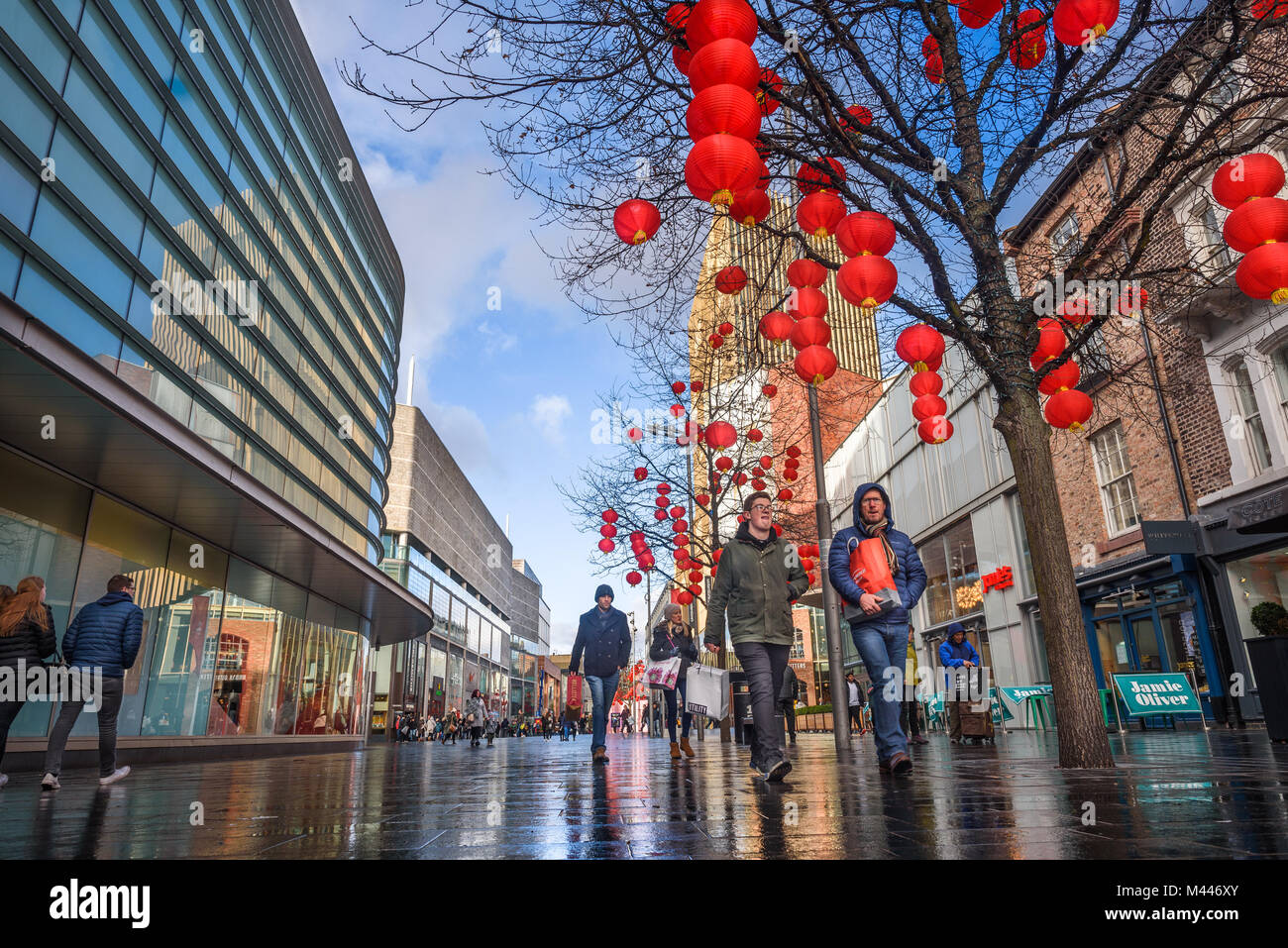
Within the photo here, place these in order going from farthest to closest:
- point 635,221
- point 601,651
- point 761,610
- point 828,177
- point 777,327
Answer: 1. point 601,651
2. point 777,327
3. point 828,177
4. point 635,221
5. point 761,610

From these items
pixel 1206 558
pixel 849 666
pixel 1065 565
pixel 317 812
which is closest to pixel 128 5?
pixel 317 812

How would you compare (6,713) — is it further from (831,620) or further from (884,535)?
(831,620)

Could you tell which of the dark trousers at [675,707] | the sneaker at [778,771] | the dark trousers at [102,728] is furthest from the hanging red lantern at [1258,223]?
the dark trousers at [102,728]

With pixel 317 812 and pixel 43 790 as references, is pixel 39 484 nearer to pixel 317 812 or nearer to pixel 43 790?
pixel 43 790

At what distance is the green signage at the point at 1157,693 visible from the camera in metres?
12.2

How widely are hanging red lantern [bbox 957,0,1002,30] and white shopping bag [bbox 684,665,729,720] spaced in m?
5.81

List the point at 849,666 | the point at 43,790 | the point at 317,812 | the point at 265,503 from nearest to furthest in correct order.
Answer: the point at 317,812, the point at 43,790, the point at 265,503, the point at 849,666

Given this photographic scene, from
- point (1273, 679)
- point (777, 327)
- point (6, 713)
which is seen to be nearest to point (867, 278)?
point (777, 327)

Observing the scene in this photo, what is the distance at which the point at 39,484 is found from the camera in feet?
34.6

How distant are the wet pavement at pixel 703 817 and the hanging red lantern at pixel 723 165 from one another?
137 inches

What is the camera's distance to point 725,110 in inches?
180

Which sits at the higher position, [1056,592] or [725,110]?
[725,110]

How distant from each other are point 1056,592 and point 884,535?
1.65 metres

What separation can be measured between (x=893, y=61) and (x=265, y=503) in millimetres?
11398
